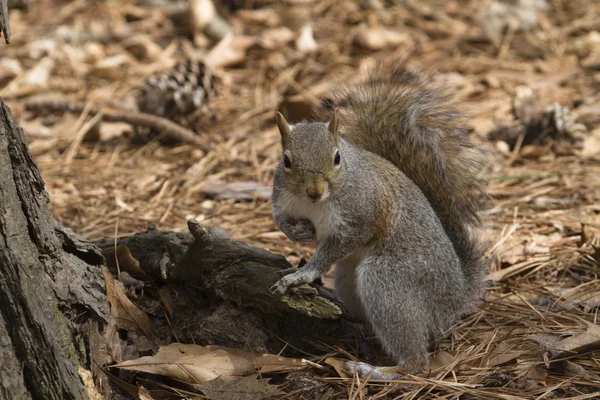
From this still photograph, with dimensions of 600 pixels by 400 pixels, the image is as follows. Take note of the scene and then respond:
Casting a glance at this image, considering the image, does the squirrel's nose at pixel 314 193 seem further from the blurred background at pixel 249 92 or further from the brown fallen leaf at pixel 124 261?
the blurred background at pixel 249 92

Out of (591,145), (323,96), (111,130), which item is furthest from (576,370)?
(111,130)

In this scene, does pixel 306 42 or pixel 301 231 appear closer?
pixel 301 231

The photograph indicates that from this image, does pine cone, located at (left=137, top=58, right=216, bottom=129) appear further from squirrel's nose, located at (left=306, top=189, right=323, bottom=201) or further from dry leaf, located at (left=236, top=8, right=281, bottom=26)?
squirrel's nose, located at (left=306, top=189, right=323, bottom=201)

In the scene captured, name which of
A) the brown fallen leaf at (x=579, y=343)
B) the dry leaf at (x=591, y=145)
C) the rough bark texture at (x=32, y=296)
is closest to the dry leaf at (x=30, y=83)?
the rough bark texture at (x=32, y=296)

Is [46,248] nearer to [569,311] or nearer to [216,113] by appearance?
[569,311]

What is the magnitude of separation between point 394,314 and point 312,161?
0.54m

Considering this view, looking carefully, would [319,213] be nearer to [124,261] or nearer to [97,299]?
[124,261]

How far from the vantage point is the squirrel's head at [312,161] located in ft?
7.15

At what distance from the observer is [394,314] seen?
216cm

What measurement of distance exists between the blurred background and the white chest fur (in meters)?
0.51

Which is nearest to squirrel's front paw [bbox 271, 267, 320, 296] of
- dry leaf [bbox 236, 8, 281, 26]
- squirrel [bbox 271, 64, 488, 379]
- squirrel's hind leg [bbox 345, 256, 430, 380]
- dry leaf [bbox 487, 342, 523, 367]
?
squirrel [bbox 271, 64, 488, 379]

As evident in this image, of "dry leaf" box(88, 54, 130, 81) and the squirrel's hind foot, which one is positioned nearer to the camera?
the squirrel's hind foot

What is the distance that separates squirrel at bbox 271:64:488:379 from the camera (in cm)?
218

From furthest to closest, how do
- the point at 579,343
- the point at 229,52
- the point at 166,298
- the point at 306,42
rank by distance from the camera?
the point at 306,42 → the point at 229,52 → the point at 166,298 → the point at 579,343
